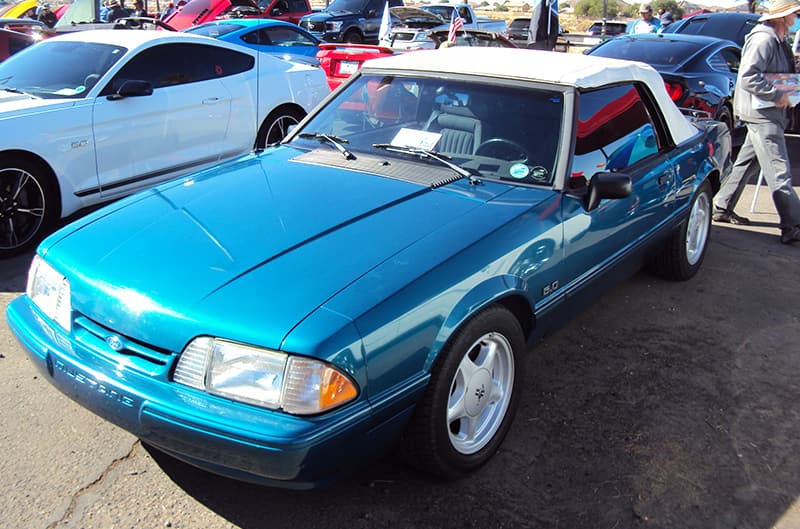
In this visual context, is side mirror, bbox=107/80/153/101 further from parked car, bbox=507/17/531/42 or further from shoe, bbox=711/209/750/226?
parked car, bbox=507/17/531/42

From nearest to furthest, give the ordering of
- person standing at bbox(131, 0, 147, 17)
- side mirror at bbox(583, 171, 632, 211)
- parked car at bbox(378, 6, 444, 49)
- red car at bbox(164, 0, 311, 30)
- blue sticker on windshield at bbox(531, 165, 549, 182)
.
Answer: side mirror at bbox(583, 171, 632, 211) → blue sticker on windshield at bbox(531, 165, 549, 182) → parked car at bbox(378, 6, 444, 49) → red car at bbox(164, 0, 311, 30) → person standing at bbox(131, 0, 147, 17)

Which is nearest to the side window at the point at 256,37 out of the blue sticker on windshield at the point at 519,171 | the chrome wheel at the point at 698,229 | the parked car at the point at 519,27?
the chrome wheel at the point at 698,229

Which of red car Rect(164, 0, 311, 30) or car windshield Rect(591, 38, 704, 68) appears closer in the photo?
car windshield Rect(591, 38, 704, 68)

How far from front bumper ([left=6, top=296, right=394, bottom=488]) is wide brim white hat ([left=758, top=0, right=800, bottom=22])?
486cm

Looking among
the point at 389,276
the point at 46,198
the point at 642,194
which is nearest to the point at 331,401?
the point at 389,276

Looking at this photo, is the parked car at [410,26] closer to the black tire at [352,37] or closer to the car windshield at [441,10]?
the car windshield at [441,10]

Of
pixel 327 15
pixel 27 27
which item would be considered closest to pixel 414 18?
pixel 327 15

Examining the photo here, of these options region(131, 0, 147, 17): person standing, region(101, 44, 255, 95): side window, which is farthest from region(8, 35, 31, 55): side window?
region(131, 0, 147, 17): person standing

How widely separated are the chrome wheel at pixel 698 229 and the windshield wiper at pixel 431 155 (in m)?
2.21

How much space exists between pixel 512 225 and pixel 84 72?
4.13m

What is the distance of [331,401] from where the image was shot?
2.12m

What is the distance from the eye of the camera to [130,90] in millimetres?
5316

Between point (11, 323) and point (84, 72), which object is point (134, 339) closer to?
point (11, 323)

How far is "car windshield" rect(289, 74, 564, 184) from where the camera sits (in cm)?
325
